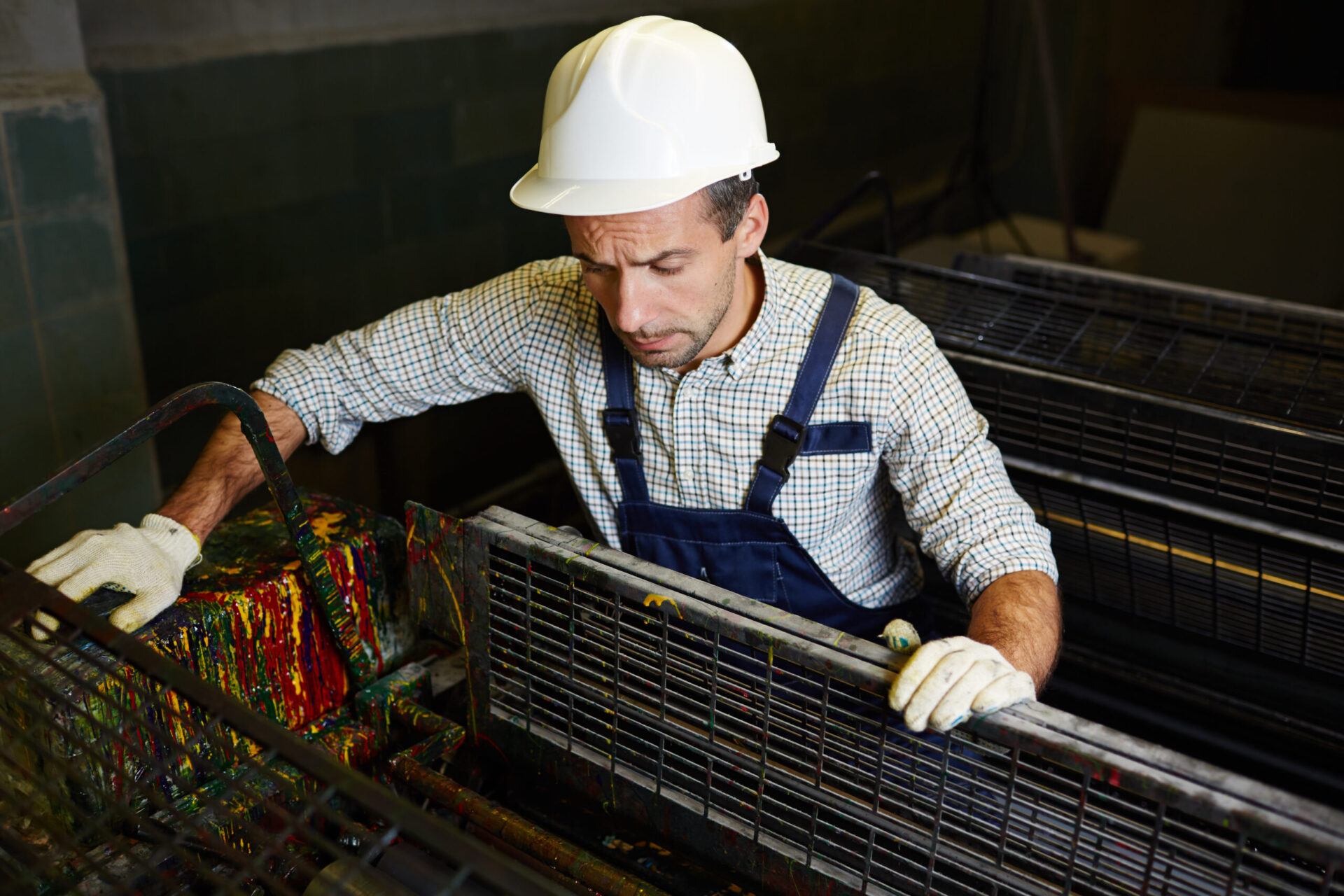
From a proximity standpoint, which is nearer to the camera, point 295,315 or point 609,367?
point 609,367

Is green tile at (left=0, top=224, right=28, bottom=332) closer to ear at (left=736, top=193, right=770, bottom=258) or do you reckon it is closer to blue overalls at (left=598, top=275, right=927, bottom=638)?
blue overalls at (left=598, top=275, right=927, bottom=638)

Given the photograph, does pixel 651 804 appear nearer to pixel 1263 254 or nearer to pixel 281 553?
pixel 281 553

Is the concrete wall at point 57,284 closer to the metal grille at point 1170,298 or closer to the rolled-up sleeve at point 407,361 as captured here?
the rolled-up sleeve at point 407,361

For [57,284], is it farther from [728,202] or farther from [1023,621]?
[1023,621]

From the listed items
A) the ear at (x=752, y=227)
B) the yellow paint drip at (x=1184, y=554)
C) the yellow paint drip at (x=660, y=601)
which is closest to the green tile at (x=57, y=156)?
the ear at (x=752, y=227)

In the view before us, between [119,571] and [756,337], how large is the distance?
93 centimetres

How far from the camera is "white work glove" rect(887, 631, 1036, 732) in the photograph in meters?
1.06

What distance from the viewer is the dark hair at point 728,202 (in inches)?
60.7

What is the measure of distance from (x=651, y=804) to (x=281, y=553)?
62 centimetres

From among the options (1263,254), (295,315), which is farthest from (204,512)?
(1263,254)

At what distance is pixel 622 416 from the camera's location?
68.4 inches

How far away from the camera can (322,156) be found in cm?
295

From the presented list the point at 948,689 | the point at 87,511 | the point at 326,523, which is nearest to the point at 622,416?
the point at 326,523

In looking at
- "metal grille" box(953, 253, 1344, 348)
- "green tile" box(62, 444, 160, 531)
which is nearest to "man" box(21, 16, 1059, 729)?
"green tile" box(62, 444, 160, 531)
